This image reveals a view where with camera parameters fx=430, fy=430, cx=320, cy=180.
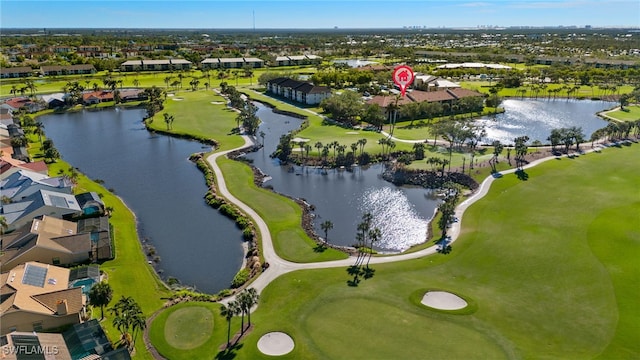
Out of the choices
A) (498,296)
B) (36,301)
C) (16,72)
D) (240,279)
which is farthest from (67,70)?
(498,296)

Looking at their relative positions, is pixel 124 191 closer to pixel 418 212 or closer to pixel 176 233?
pixel 176 233

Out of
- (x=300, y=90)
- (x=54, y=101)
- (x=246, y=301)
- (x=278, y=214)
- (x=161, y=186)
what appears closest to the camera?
(x=246, y=301)

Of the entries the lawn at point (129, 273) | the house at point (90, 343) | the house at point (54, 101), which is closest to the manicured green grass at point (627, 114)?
the lawn at point (129, 273)

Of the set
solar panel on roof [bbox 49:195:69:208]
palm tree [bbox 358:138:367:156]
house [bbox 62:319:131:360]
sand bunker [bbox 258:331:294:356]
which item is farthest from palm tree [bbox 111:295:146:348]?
palm tree [bbox 358:138:367:156]

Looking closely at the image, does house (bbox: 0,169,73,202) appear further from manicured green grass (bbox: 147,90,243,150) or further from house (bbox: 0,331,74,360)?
manicured green grass (bbox: 147,90,243,150)

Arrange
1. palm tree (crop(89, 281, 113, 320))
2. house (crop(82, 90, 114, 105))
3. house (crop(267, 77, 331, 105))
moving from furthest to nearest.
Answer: house (crop(82, 90, 114, 105)) → house (crop(267, 77, 331, 105)) → palm tree (crop(89, 281, 113, 320))

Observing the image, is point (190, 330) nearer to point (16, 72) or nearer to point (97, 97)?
point (97, 97)
